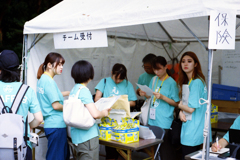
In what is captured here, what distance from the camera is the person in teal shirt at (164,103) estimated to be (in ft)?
10.9

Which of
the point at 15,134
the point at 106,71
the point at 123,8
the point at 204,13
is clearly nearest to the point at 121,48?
the point at 106,71

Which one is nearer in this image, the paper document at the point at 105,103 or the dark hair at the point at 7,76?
the dark hair at the point at 7,76

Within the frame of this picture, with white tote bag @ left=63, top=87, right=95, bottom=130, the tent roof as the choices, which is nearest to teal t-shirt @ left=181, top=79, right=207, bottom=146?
the tent roof

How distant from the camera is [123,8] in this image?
9.29 ft

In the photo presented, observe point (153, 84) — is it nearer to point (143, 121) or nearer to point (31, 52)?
point (143, 121)

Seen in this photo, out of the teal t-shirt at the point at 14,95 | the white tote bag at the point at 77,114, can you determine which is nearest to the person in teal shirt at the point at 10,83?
the teal t-shirt at the point at 14,95

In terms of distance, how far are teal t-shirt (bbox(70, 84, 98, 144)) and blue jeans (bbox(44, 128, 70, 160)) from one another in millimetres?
290

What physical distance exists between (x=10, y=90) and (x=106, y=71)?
2.78m

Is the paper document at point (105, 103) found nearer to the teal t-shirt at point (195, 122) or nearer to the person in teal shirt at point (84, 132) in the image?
the person in teal shirt at point (84, 132)

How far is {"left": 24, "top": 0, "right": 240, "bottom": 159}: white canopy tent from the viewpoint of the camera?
241cm

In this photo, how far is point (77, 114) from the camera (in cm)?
245

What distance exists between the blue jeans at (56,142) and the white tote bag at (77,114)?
0.47 meters

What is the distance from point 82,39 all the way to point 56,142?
1.16m

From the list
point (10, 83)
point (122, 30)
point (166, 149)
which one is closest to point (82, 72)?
point (10, 83)
